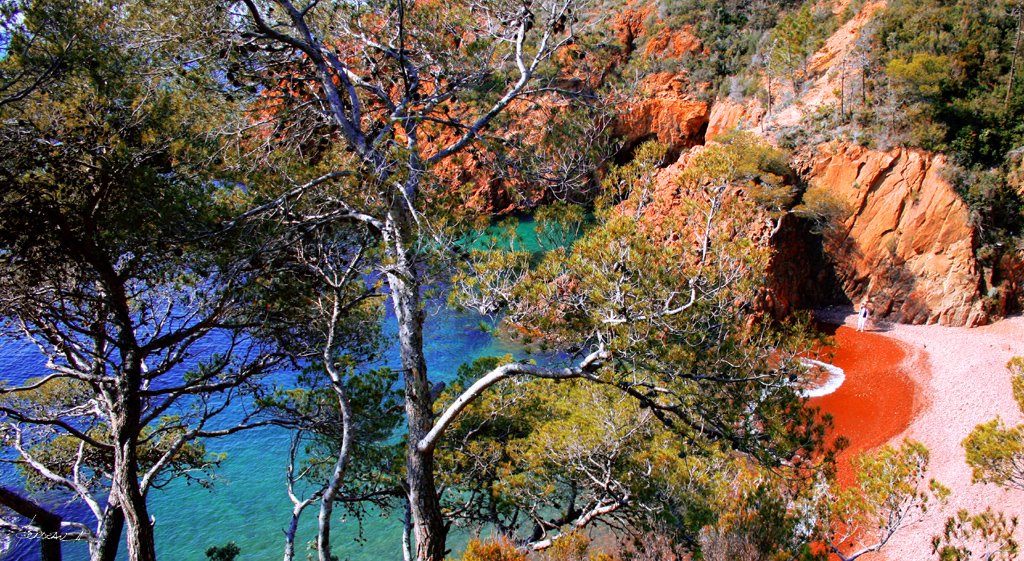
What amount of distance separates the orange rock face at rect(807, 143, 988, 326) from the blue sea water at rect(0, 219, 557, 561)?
42.9ft

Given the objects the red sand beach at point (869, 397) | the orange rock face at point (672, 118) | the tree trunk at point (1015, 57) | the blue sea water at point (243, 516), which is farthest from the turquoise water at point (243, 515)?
the orange rock face at point (672, 118)

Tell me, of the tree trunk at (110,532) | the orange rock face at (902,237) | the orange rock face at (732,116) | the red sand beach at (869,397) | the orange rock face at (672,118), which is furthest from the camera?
the orange rock face at (672,118)

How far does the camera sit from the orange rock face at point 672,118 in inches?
1097

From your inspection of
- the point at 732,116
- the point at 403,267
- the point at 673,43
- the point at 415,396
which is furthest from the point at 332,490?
the point at 673,43

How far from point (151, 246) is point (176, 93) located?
4.96ft

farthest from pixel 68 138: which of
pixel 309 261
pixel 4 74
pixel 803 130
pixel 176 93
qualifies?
pixel 803 130

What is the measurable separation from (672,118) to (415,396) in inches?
1035

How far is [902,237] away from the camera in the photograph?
58.5ft

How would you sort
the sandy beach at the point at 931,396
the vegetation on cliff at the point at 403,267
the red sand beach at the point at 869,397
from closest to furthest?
the vegetation on cliff at the point at 403,267 < the sandy beach at the point at 931,396 < the red sand beach at the point at 869,397

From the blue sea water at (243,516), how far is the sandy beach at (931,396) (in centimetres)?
821

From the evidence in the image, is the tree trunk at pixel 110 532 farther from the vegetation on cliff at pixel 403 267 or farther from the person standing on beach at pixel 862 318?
the person standing on beach at pixel 862 318

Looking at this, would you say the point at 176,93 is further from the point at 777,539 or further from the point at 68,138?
the point at 777,539

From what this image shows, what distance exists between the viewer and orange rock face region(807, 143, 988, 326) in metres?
→ 17.1

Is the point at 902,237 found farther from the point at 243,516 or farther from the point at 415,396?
the point at 243,516
